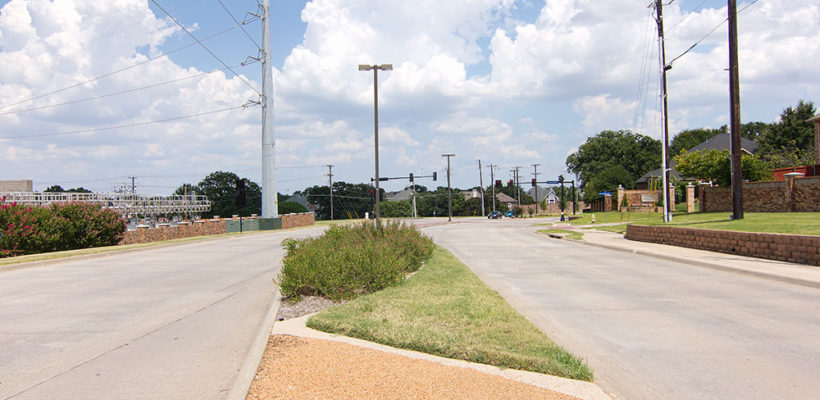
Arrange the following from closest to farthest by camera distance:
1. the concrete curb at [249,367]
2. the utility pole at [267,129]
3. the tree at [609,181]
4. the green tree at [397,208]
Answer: the concrete curb at [249,367]
the utility pole at [267,129]
the tree at [609,181]
the green tree at [397,208]

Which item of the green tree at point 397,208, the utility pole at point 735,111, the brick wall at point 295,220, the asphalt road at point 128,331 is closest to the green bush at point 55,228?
the asphalt road at point 128,331

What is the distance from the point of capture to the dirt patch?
471 centimetres

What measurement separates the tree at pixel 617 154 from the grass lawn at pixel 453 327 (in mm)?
93655

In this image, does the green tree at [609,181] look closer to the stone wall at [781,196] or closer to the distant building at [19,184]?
the stone wall at [781,196]

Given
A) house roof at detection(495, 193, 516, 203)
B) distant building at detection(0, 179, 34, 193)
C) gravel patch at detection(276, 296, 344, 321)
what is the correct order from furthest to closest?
house roof at detection(495, 193, 516, 203) → distant building at detection(0, 179, 34, 193) → gravel patch at detection(276, 296, 344, 321)

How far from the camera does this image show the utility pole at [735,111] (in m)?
23.7

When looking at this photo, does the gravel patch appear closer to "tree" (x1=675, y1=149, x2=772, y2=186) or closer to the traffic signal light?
"tree" (x1=675, y1=149, x2=772, y2=186)

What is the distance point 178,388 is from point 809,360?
6.59 metres

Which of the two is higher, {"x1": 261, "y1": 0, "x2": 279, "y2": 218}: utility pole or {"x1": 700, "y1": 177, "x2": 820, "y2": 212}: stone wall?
{"x1": 261, "y1": 0, "x2": 279, "y2": 218}: utility pole

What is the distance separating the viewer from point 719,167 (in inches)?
1394

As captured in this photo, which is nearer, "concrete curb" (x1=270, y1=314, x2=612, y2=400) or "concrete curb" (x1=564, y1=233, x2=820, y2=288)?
"concrete curb" (x1=270, y1=314, x2=612, y2=400)

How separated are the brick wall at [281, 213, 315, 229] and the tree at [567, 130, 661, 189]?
178 ft

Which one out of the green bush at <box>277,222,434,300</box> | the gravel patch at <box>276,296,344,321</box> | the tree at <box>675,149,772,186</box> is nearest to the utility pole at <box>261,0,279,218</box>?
the tree at <box>675,149,772,186</box>

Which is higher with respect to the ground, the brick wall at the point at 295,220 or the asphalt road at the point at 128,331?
the brick wall at the point at 295,220
